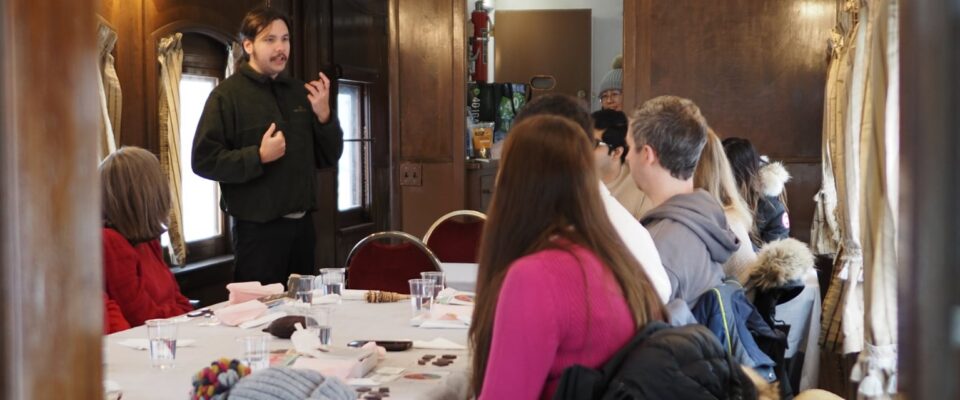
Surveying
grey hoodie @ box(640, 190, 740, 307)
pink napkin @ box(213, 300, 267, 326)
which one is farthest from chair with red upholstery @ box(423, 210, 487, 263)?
grey hoodie @ box(640, 190, 740, 307)

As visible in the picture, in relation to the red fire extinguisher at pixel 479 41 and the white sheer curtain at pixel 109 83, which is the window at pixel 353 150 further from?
the white sheer curtain at pixel 109 83

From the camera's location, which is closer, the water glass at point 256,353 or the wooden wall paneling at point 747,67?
the water glass at point 256,353

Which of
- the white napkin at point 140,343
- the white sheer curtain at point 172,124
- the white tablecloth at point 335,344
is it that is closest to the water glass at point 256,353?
the white tablecloth at point 335,344

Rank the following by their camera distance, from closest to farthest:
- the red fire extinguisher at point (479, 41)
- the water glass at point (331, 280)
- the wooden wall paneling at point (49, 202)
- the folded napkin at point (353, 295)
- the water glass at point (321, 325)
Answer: the wooden wall paneling at point (49, 202), the water glass at point (321, 325), the water glass at point (331, 280), the folded napkin at point (353, 295), the red fire extinguisher at point (479, 41)

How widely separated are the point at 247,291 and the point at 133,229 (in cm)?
39

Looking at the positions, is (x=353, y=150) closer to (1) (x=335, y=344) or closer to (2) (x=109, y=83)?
(2) (x=109, y=83)

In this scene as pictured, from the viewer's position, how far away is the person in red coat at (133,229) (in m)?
3.26

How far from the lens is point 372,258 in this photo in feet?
13.8

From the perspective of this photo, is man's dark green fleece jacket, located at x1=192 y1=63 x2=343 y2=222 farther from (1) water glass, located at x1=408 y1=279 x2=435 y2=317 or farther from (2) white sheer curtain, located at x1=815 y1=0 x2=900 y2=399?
(2) white sheer curtain, located at x1=815 y1=0 x2=900 y2=399

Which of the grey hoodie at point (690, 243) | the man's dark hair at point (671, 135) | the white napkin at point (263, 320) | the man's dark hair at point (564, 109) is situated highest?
the man's dark hair at point (564, 109)

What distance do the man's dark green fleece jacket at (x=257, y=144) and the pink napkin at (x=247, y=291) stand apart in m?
0.99

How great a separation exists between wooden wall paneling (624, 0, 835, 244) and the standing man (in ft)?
7.33

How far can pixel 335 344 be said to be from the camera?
111 inches

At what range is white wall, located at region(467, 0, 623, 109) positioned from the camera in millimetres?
10672
